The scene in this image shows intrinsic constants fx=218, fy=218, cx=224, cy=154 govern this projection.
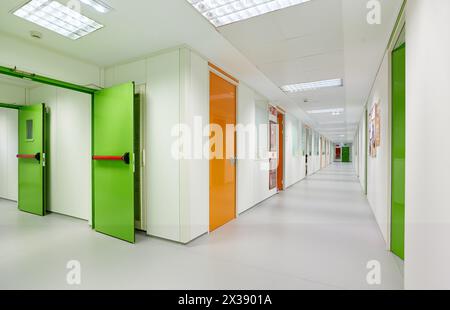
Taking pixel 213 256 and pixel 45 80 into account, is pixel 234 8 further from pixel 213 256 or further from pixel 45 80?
pixel 213 256

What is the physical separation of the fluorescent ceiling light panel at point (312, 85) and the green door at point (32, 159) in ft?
18.5

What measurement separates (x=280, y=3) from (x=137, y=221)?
149 inches

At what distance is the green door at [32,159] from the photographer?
468 centimetres

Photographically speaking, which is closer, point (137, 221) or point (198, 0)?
point (198, 0)

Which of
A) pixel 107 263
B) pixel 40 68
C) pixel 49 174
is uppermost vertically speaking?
pixel 40 68

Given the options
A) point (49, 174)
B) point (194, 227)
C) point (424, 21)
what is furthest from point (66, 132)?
→ point (424, 21)

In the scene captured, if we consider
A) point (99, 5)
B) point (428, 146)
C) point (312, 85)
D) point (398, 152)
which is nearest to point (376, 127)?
point (398, 152)

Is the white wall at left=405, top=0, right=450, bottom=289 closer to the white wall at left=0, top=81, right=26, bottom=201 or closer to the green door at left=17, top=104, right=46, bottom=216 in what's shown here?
the green door at left=17, top=104, right=46, bottom=216

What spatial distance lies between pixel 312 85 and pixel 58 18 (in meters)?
4.97

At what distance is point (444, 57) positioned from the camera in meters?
1.23

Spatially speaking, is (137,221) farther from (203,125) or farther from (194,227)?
(203,125)

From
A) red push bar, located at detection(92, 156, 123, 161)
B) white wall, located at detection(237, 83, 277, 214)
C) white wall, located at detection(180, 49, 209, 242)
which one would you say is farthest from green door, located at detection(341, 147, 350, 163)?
red push bar, located at detection(92, 156, 123, 161)

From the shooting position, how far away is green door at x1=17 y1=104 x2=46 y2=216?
4.68 metres
